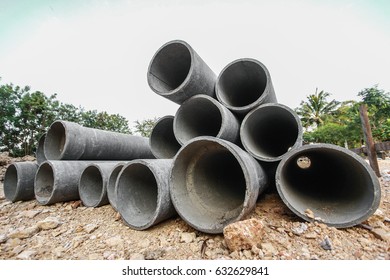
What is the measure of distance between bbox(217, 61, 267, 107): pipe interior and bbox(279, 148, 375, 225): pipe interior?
126cm

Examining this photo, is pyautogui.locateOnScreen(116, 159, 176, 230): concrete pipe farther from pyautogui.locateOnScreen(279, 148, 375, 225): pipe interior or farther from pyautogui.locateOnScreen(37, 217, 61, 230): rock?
pyautogui.locateOnScreen(279, 148, 375, 225): pipe interior

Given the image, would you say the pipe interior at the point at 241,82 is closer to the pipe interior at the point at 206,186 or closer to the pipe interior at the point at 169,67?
the pipe interior at the point at 169,67

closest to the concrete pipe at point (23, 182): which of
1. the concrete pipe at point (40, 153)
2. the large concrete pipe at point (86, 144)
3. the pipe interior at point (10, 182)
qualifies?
the pipe interior at point (10, 182)

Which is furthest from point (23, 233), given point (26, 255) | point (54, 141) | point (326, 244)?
point (326, 244)

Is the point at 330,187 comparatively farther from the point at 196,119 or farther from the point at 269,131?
the point at 196,119

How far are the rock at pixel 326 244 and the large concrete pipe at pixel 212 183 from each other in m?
0.62

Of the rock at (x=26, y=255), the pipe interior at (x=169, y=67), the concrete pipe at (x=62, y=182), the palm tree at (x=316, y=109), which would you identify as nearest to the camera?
the rock at (x=26, y=255)

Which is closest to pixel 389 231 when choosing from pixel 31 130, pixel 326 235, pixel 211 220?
pixel 326 235

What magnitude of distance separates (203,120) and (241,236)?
2.10 metres

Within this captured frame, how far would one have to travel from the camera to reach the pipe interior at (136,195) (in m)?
2.40

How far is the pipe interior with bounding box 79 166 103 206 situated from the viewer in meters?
3.39

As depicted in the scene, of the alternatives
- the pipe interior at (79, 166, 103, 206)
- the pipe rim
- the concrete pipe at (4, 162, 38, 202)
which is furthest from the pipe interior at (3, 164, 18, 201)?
the pipe rim

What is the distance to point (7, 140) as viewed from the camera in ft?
38.5

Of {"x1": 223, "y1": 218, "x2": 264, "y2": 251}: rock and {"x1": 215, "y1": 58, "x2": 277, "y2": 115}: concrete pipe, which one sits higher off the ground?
{"x1": 215, "y1": 58, "x2": 277, "y2": 115}: concrete pipe
